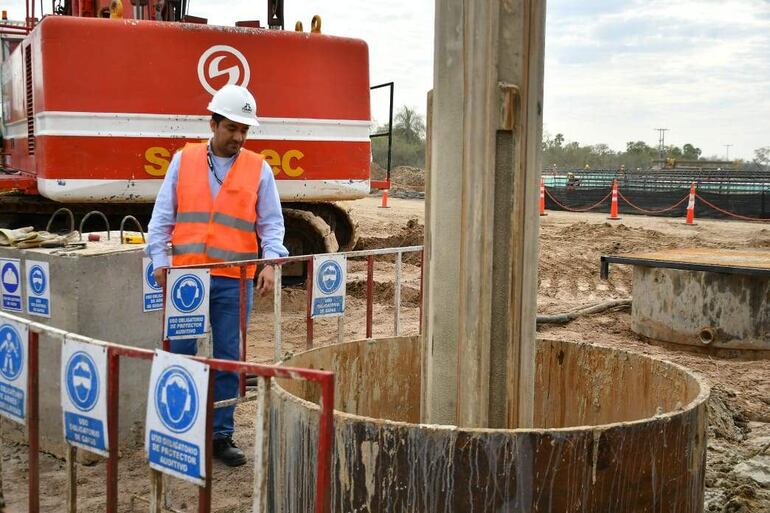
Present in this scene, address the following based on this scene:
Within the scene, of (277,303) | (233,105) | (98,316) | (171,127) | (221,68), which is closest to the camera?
(233,105)

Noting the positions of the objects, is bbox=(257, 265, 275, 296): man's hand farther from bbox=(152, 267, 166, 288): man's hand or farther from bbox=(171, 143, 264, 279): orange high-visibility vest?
bbox=(152, 267, 166, 288): man's hand

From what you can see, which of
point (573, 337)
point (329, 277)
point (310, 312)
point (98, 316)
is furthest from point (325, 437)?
point (573, 337)

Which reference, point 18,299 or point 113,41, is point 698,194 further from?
point 18,299

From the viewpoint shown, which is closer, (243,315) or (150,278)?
(243,315)

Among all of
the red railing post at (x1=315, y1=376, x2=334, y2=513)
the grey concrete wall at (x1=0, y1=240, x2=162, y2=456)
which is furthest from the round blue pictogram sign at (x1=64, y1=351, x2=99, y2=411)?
the grey concrete wall at (x1=0, y1=240, x2=162, y2=456)

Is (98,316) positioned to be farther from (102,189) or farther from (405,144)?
(405,144)

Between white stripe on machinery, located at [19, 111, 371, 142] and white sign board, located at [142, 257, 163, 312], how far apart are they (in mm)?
3771

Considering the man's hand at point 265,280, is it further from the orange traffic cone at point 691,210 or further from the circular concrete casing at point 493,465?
the orange traffic cone at point 691,210

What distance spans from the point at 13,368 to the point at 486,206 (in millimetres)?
1972

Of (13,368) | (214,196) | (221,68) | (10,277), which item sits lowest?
(13,368)

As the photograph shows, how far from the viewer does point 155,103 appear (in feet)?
28.8

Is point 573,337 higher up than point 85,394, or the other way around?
point 85,394

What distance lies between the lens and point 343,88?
378 inches

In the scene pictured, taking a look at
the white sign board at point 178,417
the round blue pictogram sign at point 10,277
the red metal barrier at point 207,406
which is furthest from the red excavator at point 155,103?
the white sign board at point 178,417
